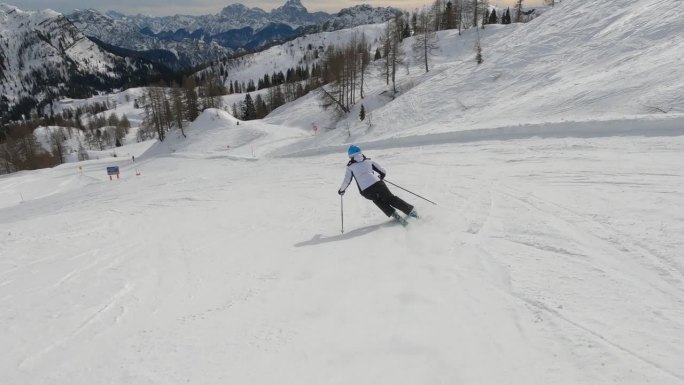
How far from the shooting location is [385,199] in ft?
27.2

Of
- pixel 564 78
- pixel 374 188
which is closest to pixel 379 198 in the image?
pixel 374 188

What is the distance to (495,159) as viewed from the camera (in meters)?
13.0

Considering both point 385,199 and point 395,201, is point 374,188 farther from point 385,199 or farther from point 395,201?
point 395,201

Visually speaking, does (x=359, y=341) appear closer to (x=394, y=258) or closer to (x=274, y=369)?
(x=274, y=369)

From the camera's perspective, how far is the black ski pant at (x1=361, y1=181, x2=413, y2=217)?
8.14m

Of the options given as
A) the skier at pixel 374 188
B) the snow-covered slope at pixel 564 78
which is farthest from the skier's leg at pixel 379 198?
the snow-covered slope at pixel 564 78

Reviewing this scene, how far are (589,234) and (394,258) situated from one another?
3.32 metres

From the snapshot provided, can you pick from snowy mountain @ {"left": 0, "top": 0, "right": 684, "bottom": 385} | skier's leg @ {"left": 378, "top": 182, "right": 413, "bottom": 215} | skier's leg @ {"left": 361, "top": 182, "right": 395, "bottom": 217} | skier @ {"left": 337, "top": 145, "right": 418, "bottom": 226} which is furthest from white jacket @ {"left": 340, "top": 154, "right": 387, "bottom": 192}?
snowy mountain @ {"left": 0, "top": 0, "right": 684, "bottom": 385}

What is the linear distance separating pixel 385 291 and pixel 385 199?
3454 millimetres

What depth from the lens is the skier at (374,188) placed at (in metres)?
8.16

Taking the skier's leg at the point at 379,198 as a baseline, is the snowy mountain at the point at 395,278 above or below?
below

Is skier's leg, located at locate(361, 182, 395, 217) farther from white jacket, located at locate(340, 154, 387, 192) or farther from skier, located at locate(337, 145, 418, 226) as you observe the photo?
white jacket, located at locate(340, 154, 387, 192)

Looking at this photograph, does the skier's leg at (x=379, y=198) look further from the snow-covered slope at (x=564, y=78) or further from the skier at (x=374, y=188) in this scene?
the snow-covered slope at (x=564, y=78)

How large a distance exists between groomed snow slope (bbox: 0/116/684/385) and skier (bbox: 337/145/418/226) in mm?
424
